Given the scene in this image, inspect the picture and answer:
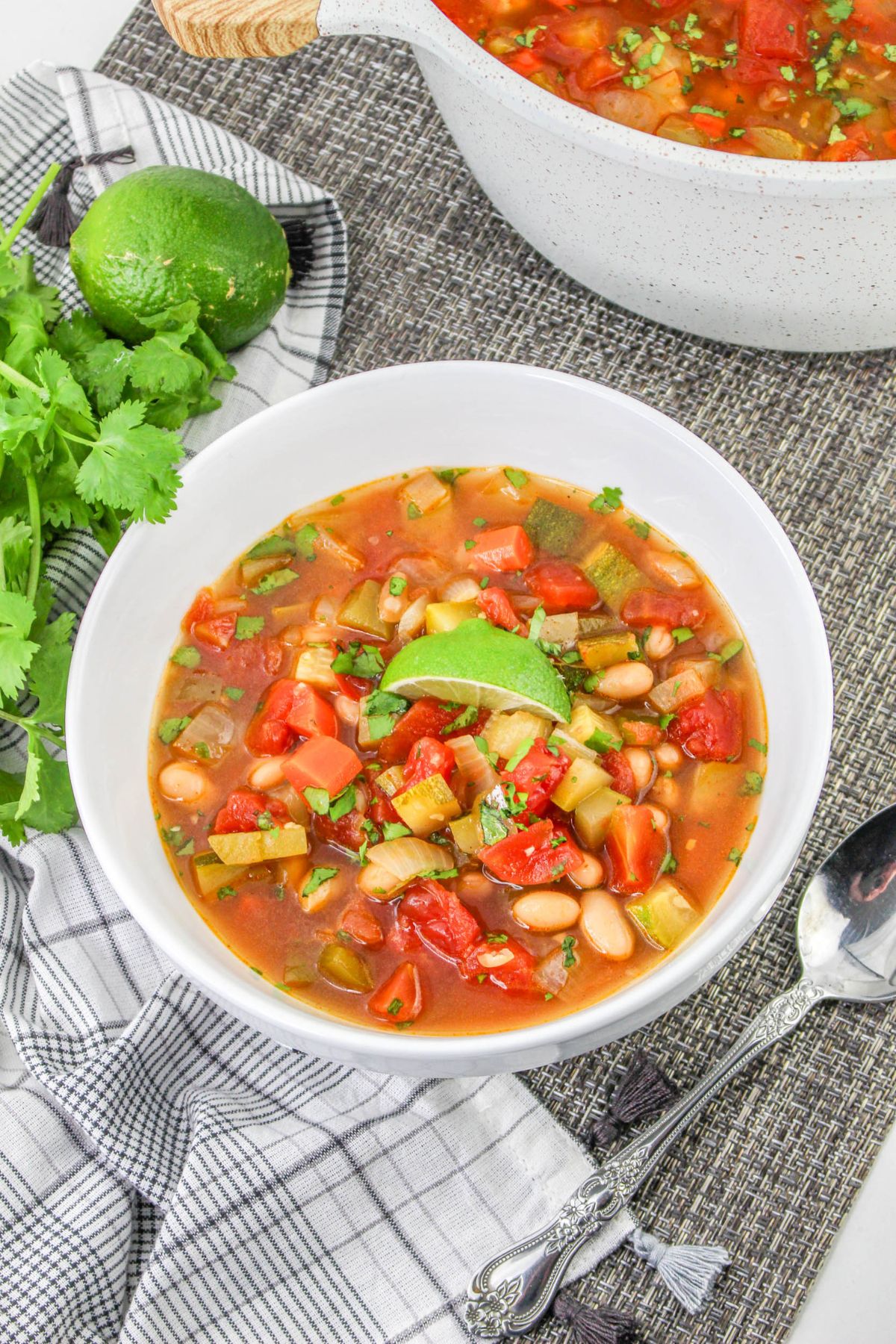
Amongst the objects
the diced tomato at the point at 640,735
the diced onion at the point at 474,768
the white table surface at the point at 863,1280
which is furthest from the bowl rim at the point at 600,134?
the white table surface at the point at 863,1280

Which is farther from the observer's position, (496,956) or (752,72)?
(752,72)

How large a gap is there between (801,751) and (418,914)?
0.75 m

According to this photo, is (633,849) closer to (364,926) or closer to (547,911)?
(547,911)

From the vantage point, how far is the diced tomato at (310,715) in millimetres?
2641

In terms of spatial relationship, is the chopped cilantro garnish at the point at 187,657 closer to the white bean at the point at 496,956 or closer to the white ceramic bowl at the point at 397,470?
the white ceramic bowl at the point at 397,470

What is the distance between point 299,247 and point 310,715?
1.29 meters

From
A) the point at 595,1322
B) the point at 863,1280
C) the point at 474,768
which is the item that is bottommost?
the point at 863,1280

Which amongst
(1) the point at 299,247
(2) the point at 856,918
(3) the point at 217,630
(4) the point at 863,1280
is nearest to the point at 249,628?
(3) the point at 217,630

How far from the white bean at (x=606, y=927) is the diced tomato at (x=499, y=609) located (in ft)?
1.80

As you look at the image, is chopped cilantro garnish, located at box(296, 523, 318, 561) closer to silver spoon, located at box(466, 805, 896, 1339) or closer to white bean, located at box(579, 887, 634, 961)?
white bean, located at box(579, 887, 634, 961)

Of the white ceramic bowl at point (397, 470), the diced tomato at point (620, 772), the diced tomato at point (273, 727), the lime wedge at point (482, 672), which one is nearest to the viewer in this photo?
the white ceramic bowl at point (397, 470)

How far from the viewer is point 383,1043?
225 cm

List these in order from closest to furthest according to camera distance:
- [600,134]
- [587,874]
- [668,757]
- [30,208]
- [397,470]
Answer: [600,134] < [587,874] < [668,757] < [397,470] < [30,208]

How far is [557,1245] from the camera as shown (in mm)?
2611
